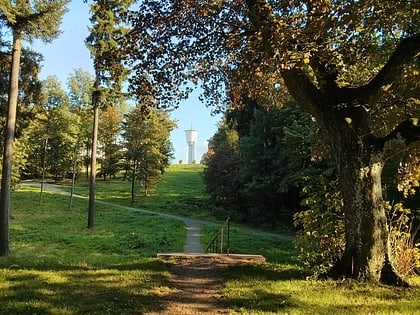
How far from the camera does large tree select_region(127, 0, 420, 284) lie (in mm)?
6754

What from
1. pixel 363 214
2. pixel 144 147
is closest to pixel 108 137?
pixel 144 147

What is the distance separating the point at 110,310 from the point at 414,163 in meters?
6.88

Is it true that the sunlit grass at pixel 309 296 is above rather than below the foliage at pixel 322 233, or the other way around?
below

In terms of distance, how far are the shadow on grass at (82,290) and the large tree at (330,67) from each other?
360cm

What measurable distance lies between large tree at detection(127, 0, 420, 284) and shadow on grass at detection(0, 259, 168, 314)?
3.60m

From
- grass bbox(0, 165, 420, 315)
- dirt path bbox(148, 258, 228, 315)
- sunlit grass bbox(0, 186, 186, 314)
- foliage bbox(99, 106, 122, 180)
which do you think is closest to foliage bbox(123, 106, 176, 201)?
sunlit grass bbox(0, 186, 186, 314)

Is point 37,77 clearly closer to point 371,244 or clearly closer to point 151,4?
point 151,4

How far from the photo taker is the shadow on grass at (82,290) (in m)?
5.85

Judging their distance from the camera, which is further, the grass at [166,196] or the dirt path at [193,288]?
the grass at [166,196]

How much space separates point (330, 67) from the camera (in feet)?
26.6

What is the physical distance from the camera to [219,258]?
10.5 metres

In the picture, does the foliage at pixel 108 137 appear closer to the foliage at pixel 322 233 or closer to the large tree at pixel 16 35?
the large tree at pixel 16 35

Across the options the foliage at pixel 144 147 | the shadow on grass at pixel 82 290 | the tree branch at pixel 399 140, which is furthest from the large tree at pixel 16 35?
the foliage at pixel 144 147

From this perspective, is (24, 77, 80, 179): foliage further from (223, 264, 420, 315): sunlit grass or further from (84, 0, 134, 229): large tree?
(223, 264, 420, 315): sunlit grass
